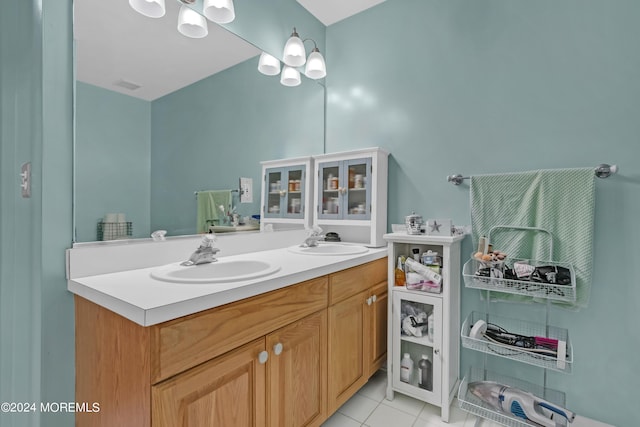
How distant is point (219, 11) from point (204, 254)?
1245 millimetres

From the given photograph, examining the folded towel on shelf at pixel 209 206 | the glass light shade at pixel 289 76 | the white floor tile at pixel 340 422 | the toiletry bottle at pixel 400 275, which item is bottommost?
the white floor tile at pixel 340 422

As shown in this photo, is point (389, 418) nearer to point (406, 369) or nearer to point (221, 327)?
point (406, 369)

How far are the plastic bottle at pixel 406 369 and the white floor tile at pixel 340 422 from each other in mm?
356

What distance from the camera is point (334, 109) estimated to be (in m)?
2.38

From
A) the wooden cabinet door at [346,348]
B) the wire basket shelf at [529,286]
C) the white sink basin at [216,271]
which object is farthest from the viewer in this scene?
the wooden cabinet door at [346,348]

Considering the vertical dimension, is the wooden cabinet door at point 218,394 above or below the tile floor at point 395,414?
above

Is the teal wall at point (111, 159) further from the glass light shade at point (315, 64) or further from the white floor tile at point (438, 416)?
the white floor tile at point (438, 416)

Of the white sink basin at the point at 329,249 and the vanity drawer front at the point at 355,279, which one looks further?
the white sink basin at the point at 329,249

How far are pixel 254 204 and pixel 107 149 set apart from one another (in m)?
0.85

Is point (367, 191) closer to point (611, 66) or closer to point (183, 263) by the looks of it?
point (183, 263)

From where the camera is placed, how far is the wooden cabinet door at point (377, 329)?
5.71 feet

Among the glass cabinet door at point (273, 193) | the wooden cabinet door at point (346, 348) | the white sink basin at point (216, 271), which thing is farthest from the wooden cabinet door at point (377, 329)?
the glass cabinet door at point (273, 193)

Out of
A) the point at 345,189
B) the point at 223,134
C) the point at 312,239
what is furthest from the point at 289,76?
the point at 312,239

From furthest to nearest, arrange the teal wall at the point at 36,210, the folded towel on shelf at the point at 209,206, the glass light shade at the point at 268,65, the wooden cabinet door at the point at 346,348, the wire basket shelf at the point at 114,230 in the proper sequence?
the glass light shade at the point at 268,65, the folded towel on shelf at the point at 209,206, the wooden cabinet door at the point at 346,348, the wire basket shelf at the point at 114,230, the teal wall at the point at 36,210
